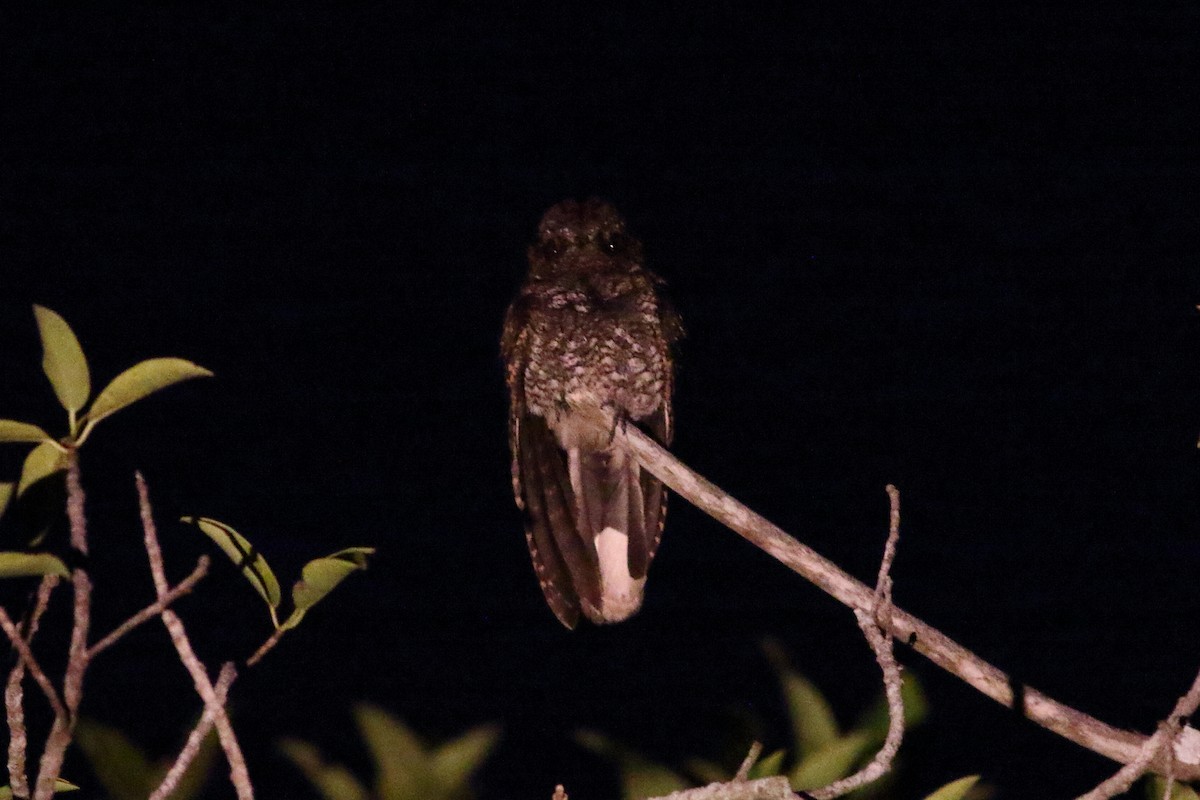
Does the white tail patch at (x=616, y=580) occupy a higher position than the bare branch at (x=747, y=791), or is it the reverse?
the bare branch at (x=747, y=791)

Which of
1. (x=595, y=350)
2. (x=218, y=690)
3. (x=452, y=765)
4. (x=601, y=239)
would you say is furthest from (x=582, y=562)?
(x=218, y=690)

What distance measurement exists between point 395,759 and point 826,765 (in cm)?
43

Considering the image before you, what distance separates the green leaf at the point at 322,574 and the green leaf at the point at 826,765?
49 centimetres

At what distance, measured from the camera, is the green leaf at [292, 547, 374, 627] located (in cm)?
103

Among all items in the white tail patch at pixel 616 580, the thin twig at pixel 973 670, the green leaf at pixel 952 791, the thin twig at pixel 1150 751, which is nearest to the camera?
the thin twig at pixel 1150 751

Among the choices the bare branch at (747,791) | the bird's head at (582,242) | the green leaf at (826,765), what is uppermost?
the bird's head at (582,242)

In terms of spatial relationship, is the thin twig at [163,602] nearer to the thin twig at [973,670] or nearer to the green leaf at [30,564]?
the green leaf at [30,564]

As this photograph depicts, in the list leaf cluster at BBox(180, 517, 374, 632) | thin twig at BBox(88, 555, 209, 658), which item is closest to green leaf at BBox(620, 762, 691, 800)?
leaf cluster at BBox(180, 517, 374, 632)

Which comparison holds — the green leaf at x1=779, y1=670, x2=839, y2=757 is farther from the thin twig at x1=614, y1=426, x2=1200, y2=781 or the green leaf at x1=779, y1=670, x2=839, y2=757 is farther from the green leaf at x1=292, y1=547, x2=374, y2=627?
the green leaf at x1=292, y1=547, x2=374, y2=627

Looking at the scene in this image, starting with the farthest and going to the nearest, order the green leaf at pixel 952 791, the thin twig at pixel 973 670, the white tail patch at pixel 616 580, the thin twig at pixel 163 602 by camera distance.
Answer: the white tail patch at pixel 616 580 < the thin twig at pixel 973 670 < the green leaf at pixel 952 791 < the thin twig at pixel 163 602

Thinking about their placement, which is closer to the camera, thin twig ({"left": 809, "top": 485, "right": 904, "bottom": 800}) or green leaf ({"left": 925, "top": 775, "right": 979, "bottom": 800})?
thin twig ({"left": 809, "top": 485, "right": 904, "bottom": 800})

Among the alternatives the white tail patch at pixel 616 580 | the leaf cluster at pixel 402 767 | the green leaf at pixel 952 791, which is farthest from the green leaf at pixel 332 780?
the white tail patch at pixel 616 580

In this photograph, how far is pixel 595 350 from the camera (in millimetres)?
2695

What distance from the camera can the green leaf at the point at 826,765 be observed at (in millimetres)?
1177
